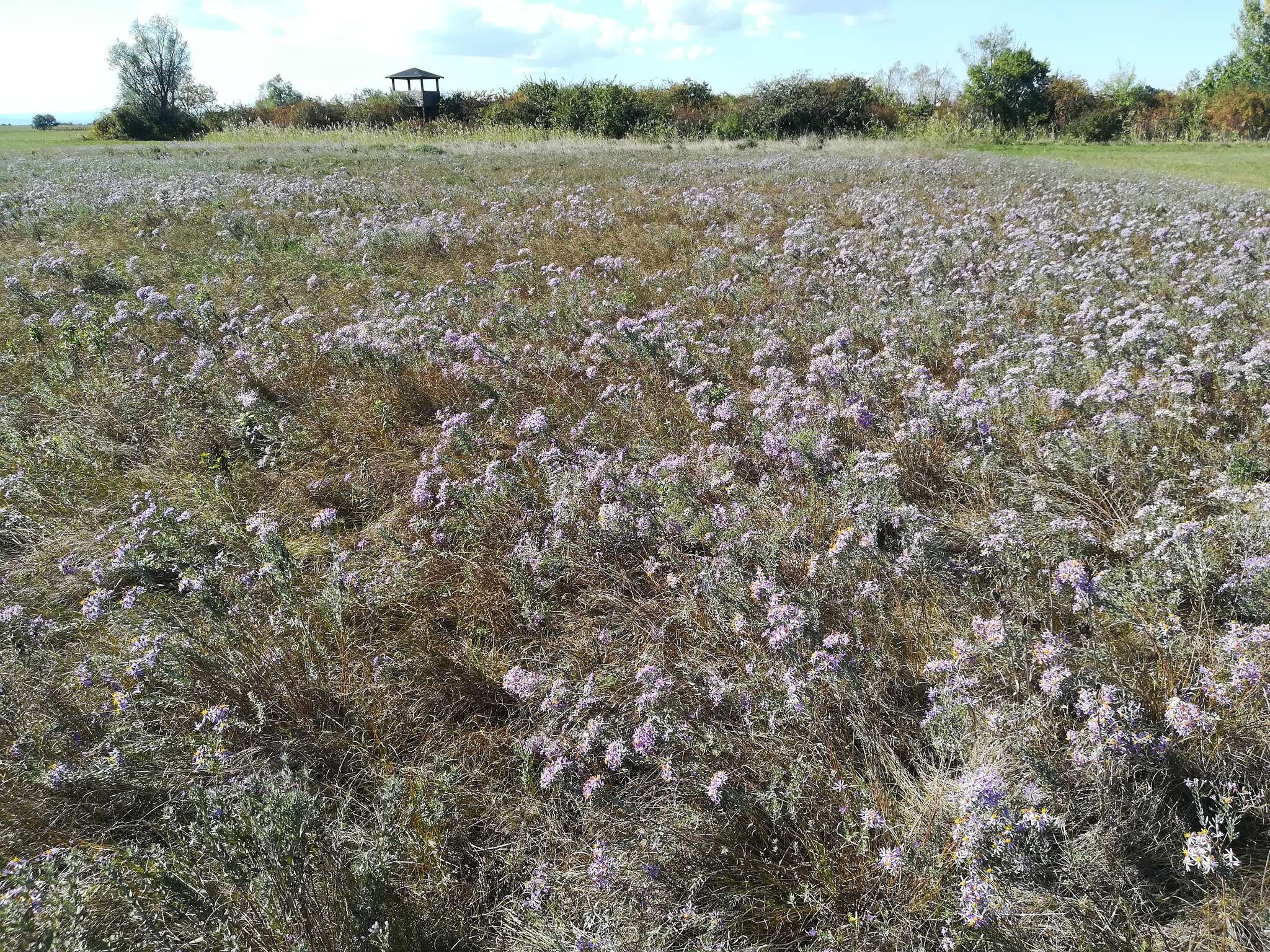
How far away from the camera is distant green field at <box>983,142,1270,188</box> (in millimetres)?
17141

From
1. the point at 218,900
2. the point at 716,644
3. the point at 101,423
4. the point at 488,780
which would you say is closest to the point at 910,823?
the point at 716,644

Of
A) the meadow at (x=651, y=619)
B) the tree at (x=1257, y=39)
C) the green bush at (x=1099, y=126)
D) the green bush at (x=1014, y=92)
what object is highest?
the tree at (x=1257, y=39)

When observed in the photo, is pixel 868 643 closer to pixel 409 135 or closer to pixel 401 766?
pixel 401 766

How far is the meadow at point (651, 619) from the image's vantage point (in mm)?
2209

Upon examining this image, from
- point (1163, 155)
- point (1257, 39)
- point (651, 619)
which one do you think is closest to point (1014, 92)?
point (1163, 155)

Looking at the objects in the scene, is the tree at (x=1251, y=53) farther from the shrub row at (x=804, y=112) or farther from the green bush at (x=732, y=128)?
the green bush at (x=732, y=128)

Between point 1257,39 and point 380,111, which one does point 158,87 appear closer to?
point 380,111

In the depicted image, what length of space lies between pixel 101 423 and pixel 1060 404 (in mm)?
7386

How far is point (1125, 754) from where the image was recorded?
7.48 ft

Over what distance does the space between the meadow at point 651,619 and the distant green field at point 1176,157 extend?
1349 centimetres

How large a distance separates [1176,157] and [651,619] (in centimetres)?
2980

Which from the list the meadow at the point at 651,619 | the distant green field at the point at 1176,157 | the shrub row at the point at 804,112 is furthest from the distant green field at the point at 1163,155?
the meadow at the point at 651,619

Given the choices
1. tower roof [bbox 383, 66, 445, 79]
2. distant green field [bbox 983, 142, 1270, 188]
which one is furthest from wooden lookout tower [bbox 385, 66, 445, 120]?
distant green field [bbox 983, 142, 1270, 188]

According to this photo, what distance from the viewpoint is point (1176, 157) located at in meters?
23.0
